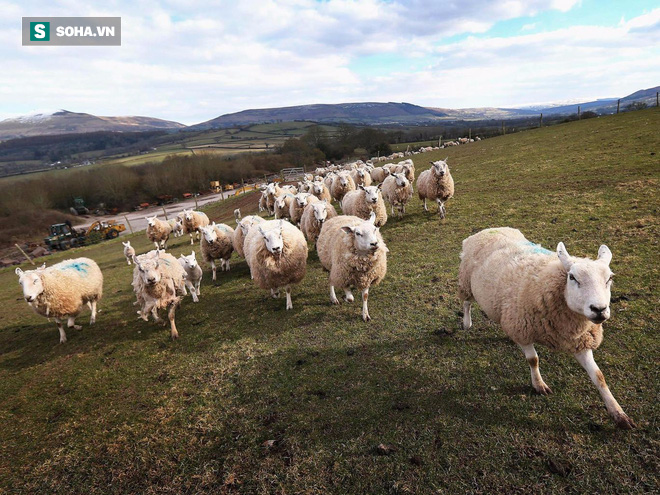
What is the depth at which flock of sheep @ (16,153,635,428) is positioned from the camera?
3.50 metres

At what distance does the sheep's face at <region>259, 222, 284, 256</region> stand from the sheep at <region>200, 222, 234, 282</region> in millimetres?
4044

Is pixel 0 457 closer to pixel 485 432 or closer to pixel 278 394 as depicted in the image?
pixel 278 394

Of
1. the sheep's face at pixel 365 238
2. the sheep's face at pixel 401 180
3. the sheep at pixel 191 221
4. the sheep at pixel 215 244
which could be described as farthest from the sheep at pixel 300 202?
the sheep at pixel 191 221

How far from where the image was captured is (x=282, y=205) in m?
15.1

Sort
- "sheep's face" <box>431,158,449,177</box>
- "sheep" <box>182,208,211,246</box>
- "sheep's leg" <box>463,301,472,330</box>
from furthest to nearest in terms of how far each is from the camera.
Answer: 1. "sheep" <box>182,208,211,246</box>
2. "sheep's face" <box>431,158,449,177</box>
3. "sheep's leg" <box>463,301,472,330</box>

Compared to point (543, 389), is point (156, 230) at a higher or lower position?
higher

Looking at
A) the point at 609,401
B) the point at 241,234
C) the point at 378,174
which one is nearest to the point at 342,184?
the point at 241,234

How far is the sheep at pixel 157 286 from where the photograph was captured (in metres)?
7.05

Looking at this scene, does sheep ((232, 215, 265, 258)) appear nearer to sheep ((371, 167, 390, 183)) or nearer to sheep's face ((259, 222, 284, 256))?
sheep's face ((259, 222, 284, 256))

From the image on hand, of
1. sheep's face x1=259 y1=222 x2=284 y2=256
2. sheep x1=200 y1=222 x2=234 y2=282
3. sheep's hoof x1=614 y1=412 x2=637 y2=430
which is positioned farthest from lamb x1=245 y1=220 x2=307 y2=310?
sheep's hoof x1=614 y1=412 x2=637 y2=430

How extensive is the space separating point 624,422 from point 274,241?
643 cm

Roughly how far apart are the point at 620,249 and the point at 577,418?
5609 millimetres

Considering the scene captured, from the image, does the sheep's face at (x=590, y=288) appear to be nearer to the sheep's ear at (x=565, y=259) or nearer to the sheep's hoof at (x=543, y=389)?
the sheep's ear at (x=565, y=259)

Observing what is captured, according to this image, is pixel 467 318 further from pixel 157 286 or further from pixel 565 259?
pixel 157 286
